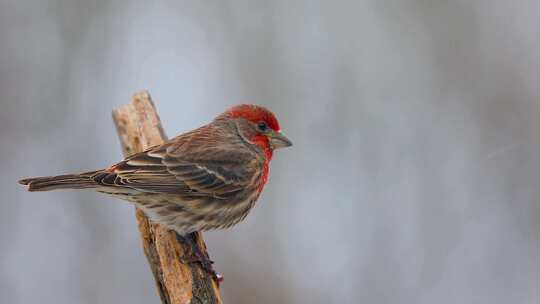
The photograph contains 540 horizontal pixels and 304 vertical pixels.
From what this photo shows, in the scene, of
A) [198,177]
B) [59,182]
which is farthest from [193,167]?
[59,182]

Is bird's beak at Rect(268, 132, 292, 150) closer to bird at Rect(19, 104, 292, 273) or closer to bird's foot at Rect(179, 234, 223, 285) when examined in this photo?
bird at Rect(19, 104, 292, 273)

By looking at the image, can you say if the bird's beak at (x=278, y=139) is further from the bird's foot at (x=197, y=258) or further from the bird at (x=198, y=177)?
the bird's foot at (x=197, y=258)

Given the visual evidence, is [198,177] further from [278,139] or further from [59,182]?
[59,182]

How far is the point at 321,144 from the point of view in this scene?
31.2ft

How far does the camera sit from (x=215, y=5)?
32.6 feet

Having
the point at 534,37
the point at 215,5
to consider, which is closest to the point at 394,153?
the point at 534,37

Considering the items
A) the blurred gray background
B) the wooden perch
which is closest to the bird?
the wooden perch

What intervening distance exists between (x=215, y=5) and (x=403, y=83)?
273 centimetres

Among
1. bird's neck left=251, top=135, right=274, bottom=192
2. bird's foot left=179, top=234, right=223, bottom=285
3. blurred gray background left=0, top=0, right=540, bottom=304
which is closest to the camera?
bird's foot left=179, top=234, right=223, bottom=285

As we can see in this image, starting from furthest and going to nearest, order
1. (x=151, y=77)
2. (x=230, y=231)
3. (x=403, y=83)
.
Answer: (x=151, y=77) → (x=403, y=83) → (x=230, y=231)

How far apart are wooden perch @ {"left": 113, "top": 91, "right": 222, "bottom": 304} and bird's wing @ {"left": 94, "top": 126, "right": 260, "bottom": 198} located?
414 millimetres

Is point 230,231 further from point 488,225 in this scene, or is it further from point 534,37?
point 534,37

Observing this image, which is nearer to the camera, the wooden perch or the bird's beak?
the wooden perch

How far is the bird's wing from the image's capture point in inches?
232
